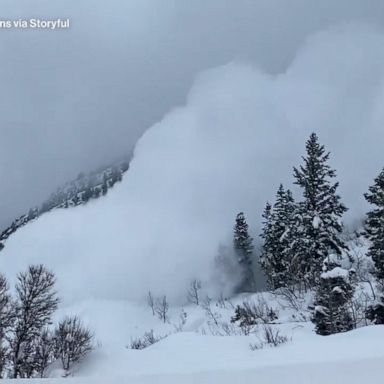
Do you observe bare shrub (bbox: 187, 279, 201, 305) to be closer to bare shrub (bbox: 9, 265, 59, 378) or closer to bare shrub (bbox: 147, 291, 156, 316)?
bare shrub (bbox: 147, 291, 156, 316)

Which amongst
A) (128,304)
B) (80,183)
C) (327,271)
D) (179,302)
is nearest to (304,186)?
(327,271)

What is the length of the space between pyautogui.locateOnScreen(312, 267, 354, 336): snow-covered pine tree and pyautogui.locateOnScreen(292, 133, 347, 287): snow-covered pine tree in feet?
43.7

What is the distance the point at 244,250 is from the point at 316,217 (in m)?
27.7

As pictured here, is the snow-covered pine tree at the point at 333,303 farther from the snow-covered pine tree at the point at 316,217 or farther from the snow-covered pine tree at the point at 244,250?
the snow-covered pine tree at the point at 244,250

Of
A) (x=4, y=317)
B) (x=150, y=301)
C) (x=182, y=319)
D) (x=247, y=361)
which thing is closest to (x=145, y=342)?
(x=182, y=319)

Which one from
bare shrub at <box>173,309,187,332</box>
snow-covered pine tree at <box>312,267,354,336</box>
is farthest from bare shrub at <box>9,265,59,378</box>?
bare shrub at <box>173,309,187,332</box>

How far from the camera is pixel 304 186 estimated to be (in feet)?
115

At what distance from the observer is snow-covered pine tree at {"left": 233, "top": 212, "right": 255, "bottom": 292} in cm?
5984

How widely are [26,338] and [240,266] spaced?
41348 mm

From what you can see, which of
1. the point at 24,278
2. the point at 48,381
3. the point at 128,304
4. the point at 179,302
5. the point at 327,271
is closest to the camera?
the point at 48,381

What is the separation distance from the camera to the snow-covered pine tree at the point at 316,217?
33031 mm

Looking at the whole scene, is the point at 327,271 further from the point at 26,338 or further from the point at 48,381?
the point at 26,338

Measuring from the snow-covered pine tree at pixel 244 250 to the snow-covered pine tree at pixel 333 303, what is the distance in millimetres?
40939

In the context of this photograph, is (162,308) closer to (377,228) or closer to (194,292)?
(194,292)
